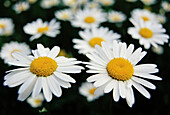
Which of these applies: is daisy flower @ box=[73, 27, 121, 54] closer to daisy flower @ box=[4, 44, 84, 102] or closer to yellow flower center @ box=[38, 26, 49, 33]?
yellow flower center @ box=[38, 26, 49, 33]

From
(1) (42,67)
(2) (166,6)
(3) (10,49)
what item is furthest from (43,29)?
(2) (166,6)

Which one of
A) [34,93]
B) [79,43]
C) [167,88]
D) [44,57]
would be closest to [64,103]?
[79,43]

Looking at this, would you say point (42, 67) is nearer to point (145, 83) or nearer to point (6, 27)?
point (145, 83)

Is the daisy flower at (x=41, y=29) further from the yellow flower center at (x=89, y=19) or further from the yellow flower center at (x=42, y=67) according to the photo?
the yellow flower center at (x=42, y=67)

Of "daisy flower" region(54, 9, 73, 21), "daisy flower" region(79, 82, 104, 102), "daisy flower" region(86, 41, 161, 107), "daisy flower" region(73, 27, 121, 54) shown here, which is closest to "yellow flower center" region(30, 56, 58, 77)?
"daisy flower" region(86, 41, 161, 107)

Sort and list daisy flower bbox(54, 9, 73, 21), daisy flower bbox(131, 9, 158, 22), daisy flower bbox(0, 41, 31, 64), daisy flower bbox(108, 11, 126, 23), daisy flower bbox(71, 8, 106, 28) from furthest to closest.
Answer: daisy flower bbox(54, 9, 73, 21) → daisy flower bbox(108, 11, 126, 23) → daisy flower bbox(131, 9, 158, 22) → daisy flower bbox(71, 8, 106, 28) → daisy flower bbox(0, 41, 31, 64)

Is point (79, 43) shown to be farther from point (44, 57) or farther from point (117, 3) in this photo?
point (117, 3)

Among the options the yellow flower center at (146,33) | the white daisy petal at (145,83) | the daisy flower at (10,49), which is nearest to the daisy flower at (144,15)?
the yellow flower center at (146,33)
